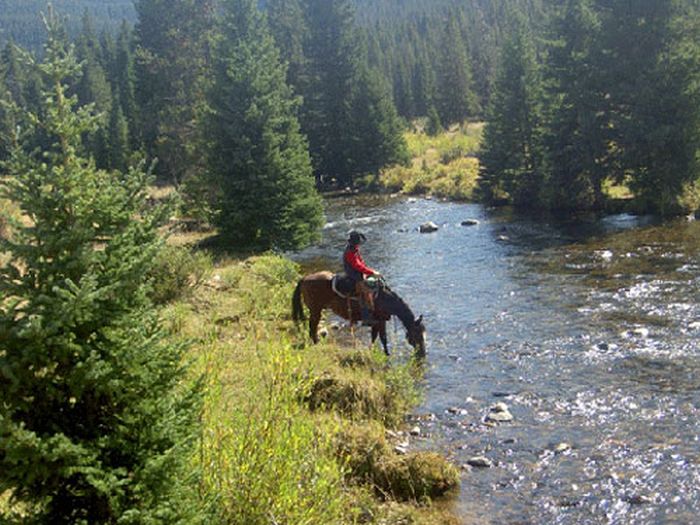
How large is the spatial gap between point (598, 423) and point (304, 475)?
6.43 metres

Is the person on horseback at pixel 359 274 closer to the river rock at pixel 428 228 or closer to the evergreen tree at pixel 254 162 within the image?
the evergreen tree at pixel 254 162

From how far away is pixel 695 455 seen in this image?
991 cm

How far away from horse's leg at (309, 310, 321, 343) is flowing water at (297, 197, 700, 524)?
78.7 inches

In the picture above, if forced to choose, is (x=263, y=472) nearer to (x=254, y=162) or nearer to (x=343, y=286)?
(x=343, y=286)

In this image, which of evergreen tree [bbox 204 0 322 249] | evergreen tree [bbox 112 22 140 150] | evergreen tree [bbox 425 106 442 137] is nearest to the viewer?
evergreen tree [bbox 204 0 322 249]

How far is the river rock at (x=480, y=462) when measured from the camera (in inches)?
399

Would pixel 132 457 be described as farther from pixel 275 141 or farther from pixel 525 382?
pixel 275 141

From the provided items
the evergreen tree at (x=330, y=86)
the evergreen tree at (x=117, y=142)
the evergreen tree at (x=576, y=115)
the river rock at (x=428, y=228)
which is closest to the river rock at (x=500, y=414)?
the river rock at (x=428, y=228)

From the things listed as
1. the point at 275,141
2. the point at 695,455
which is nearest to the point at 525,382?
the point at 695,455

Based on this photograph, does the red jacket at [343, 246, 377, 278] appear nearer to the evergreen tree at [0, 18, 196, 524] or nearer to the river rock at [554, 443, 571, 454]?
the river rock at [554, 443, 571, 454]

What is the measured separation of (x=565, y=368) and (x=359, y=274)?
5.03 meters

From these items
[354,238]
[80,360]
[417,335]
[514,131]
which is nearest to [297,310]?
[354,238]

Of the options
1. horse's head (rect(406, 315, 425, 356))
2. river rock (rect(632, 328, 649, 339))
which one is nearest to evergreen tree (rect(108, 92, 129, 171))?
horse's head (rect(406, 315, 425, 356))

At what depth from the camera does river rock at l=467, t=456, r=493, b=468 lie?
10141mm
